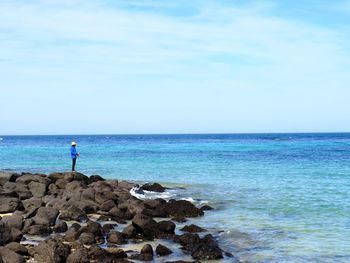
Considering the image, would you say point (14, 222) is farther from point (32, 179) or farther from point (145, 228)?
point (32, 179)

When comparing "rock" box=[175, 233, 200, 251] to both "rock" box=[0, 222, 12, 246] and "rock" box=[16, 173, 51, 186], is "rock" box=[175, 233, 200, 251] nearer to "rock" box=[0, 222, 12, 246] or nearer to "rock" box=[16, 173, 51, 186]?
"rock" box=[0, 222, 12, 246]

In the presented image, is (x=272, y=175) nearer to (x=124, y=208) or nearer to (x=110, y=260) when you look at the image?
(x=124, y=208)

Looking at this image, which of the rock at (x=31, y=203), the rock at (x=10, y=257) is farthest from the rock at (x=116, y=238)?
the rock at (x=31, y=203)

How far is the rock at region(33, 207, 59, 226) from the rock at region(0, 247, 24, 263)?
4166 mm

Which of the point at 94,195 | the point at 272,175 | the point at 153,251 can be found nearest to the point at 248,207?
the point at 94,195

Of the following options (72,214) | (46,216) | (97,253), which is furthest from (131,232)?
(72,214)

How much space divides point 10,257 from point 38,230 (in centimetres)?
364

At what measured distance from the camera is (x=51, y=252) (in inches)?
480

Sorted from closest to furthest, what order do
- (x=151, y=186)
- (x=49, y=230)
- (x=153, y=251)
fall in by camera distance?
(x=153, y=251), (x=49, y=230), (x=151, y=186)

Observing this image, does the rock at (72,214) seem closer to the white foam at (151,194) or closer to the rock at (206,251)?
the rock at (206,251)

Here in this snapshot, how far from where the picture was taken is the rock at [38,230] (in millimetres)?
15406

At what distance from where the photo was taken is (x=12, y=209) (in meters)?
19.0

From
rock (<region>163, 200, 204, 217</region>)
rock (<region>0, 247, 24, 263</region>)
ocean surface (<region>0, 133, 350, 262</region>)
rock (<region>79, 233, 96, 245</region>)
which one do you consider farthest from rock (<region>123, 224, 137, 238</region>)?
rock (<region>163, 200, 204, 217</region>)

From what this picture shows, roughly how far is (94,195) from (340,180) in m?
15.0
